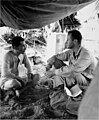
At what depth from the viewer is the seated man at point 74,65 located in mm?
1442

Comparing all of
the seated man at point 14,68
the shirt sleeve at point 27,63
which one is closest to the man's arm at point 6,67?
the seated man at point 14,68

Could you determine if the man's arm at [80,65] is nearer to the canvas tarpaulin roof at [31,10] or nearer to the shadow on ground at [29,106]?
the shadow on ground at [29,106]

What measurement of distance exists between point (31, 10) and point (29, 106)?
746mm

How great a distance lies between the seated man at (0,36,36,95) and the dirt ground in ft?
0.21

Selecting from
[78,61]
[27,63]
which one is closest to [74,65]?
[78,61]

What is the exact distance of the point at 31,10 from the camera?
96 centimetres

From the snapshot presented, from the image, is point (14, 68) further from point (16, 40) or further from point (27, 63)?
point (16, 40)

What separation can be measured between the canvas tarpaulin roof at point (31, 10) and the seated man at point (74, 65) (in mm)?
390

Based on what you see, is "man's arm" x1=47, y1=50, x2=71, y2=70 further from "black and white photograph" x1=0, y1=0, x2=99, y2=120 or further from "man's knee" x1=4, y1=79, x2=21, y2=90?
"man's knee" x1=4, y1=79, x2=21, y2=90

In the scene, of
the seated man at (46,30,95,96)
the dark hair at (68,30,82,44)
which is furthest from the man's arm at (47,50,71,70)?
the dark hair at (68,30,82,44)

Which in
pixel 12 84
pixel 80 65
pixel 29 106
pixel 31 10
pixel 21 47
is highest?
pixel 31 10

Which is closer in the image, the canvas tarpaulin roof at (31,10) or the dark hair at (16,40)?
the canvas tarpaulin roof at (31,10)

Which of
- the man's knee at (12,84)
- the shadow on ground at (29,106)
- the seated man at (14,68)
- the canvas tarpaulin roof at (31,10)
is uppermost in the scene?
the canvas tarpaulin roof at (31,10)

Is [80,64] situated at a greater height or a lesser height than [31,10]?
lesser
